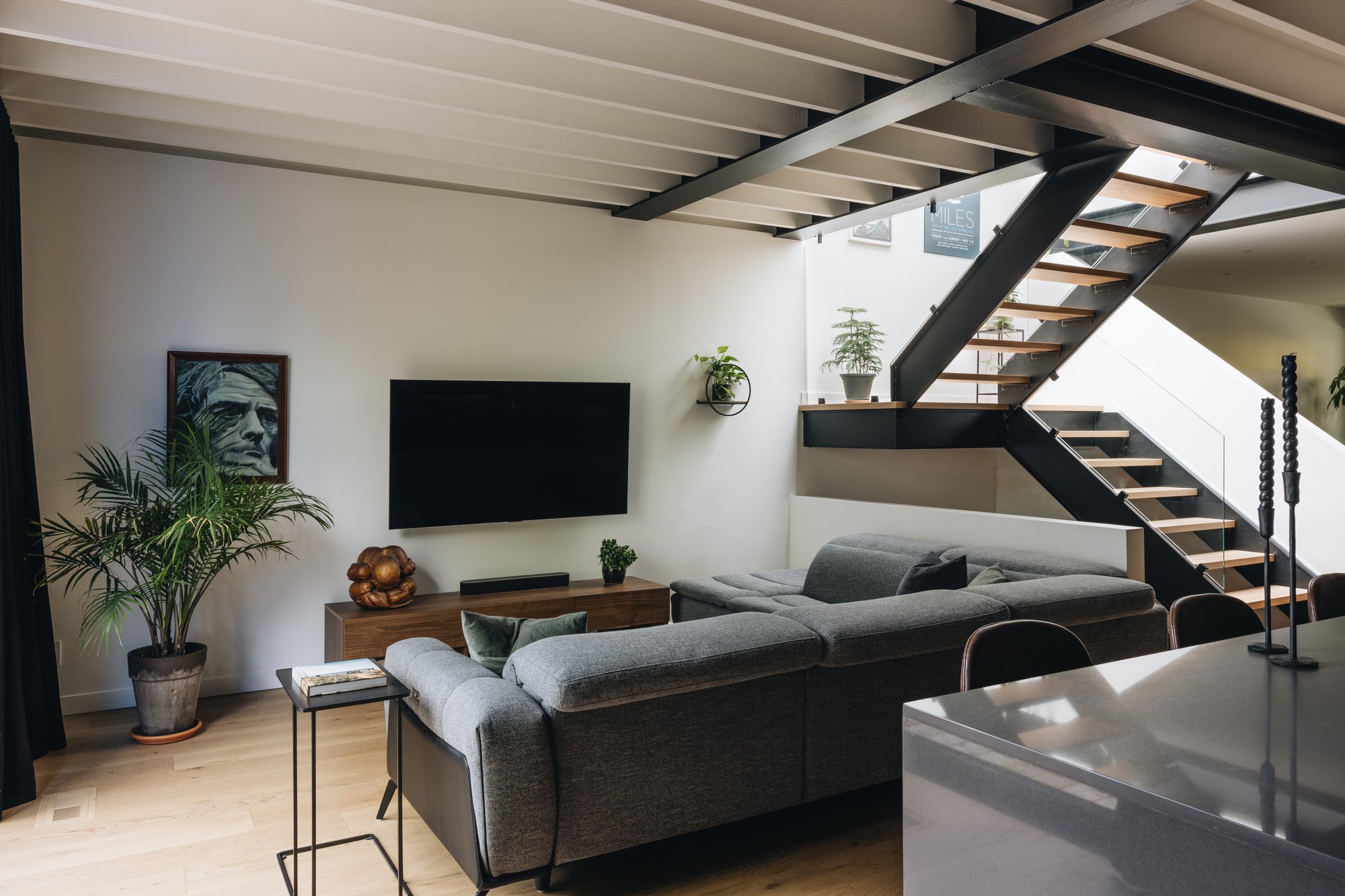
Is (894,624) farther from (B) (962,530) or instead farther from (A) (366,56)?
(A) (366,56)

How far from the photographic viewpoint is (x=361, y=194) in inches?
188

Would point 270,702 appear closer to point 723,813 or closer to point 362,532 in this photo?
point 362,532

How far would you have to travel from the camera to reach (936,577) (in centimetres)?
371

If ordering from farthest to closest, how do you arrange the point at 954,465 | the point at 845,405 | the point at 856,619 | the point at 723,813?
the point at 954,465 → the point at 845,405 → the point at 856,619 → the point at 723,813

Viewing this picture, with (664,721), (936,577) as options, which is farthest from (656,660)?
(936,577)

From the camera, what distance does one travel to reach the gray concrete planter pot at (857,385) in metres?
6.06

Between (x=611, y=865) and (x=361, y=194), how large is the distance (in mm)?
3705

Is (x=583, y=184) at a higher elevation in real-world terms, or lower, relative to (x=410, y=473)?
higher

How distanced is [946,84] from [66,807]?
4081 mm

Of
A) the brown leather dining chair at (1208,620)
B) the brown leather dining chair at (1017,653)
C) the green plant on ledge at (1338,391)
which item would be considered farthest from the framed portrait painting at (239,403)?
the green plant on ledge at (1338,391)

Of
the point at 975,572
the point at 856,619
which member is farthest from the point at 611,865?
the point at 975,572

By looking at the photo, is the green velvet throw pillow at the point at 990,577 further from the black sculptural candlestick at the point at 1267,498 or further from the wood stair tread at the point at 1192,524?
the black sculptural candlestick at the point at 1267,498

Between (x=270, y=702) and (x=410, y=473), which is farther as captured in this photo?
(x=410, y=473)

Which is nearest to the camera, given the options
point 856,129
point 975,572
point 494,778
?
point 494,778
